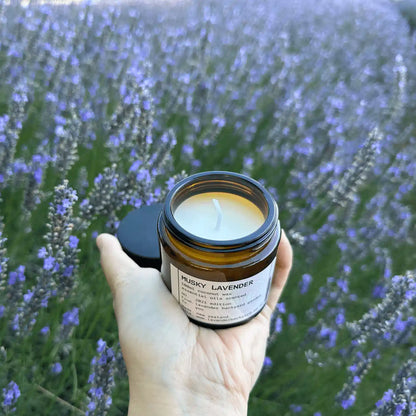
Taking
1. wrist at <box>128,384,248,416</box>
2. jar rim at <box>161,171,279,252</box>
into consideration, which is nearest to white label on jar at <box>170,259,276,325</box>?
jar rim at <box>161,171,279,252</box>

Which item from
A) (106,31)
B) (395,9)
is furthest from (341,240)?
(395,9)

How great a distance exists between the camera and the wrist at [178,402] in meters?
1.26

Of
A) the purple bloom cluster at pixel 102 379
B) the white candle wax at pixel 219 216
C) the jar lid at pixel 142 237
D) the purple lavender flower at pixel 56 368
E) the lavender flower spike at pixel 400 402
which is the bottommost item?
the purple lavender flower at pixel 56 368

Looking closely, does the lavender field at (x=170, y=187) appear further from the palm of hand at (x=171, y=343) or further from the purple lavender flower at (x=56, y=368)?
the palm of hand at (x=171, y=343)

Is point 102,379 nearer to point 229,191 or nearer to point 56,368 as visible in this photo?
Answer: point 56,368

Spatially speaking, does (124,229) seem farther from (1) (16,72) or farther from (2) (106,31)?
(2) (106,31)

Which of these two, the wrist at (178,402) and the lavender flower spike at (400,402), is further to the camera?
the lavender flower spike at (400,402)

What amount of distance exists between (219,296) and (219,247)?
0.54 ft

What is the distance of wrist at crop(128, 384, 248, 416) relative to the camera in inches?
49.8

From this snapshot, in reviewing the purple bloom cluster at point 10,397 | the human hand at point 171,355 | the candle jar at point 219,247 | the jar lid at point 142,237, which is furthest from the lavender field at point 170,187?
the candle jar at point 219,247

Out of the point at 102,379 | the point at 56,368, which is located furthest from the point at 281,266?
the point at 56,368

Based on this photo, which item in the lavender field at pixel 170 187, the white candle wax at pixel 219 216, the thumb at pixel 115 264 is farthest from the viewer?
the lavender field at pixel 170 187

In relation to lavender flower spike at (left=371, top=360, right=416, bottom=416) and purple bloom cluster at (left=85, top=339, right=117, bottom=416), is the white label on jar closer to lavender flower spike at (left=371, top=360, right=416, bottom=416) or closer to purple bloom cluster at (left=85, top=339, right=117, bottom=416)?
purple bloom cluster at (left=85, top=339, right=117, bottom=416)

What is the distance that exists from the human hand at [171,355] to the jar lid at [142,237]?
0.52 ft
